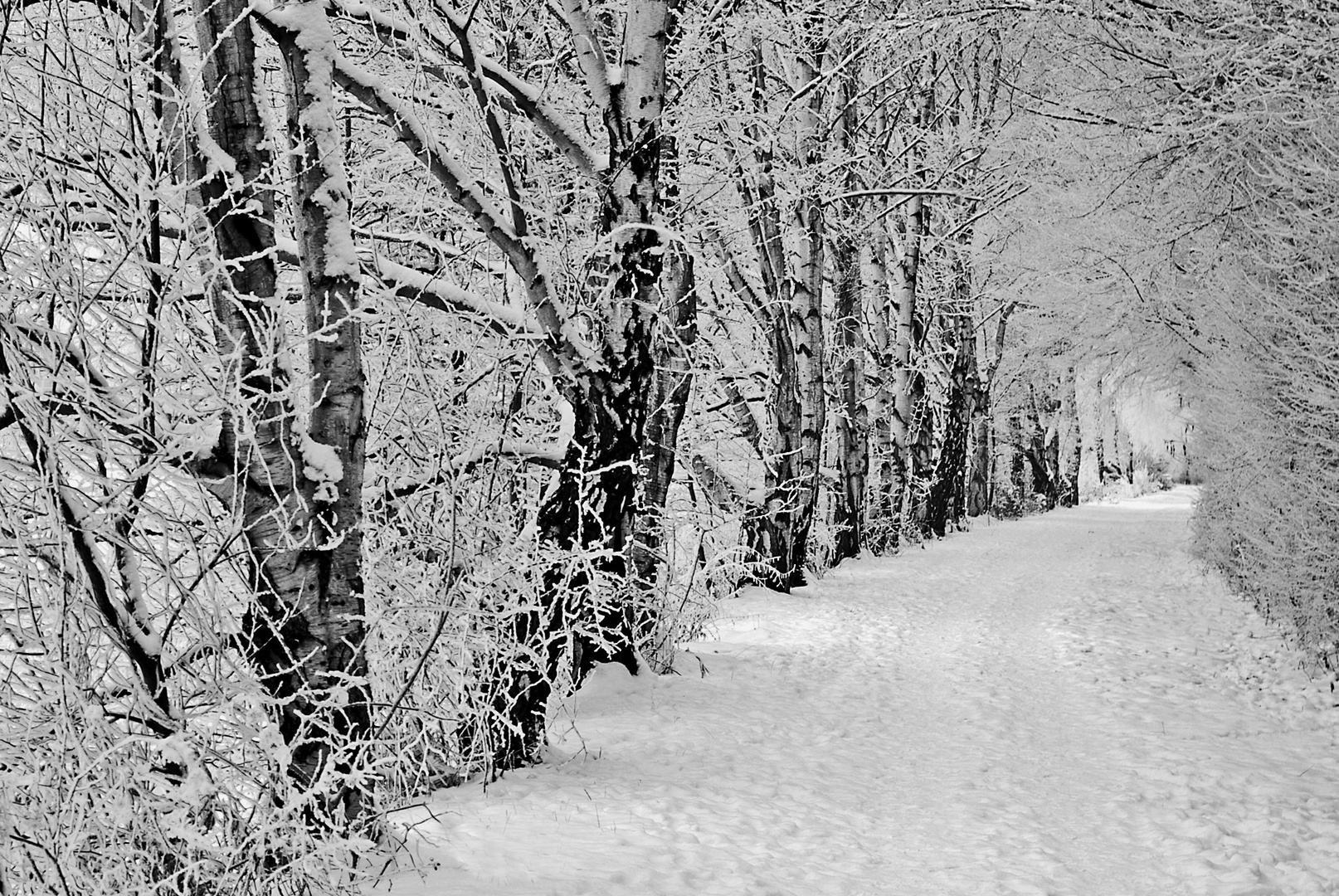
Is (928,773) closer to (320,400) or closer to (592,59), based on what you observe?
(320,400)

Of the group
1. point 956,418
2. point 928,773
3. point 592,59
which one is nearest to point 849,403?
point 956,418

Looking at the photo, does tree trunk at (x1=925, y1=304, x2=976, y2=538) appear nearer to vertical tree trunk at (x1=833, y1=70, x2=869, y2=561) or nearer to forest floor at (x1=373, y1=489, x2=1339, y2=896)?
vertical tree trunk at (x1=833, y1=70, x2=869, y2=561)

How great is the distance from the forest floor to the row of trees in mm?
487

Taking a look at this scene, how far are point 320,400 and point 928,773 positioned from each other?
4.32 metres

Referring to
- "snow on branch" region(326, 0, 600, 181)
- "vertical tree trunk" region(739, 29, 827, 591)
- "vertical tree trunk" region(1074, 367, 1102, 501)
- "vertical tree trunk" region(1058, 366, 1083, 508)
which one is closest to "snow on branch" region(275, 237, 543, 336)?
"snow on branch" region(326, 0, 600, 181)

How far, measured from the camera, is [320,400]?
152 inches

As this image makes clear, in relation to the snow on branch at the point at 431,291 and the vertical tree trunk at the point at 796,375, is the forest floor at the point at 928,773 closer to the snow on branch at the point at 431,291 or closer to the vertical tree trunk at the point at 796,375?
the vertical tree trunk at the point at 796,375

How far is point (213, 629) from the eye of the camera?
3.16m

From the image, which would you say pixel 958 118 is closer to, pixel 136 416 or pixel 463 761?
pixel 463 761

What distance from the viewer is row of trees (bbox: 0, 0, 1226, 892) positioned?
293 centimetres

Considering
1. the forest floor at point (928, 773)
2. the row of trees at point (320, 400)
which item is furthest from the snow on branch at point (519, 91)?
the forest floor at point (928, 773)

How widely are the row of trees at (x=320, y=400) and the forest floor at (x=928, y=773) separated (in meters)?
0.49

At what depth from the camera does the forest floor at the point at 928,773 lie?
4.47m

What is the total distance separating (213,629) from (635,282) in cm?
403
